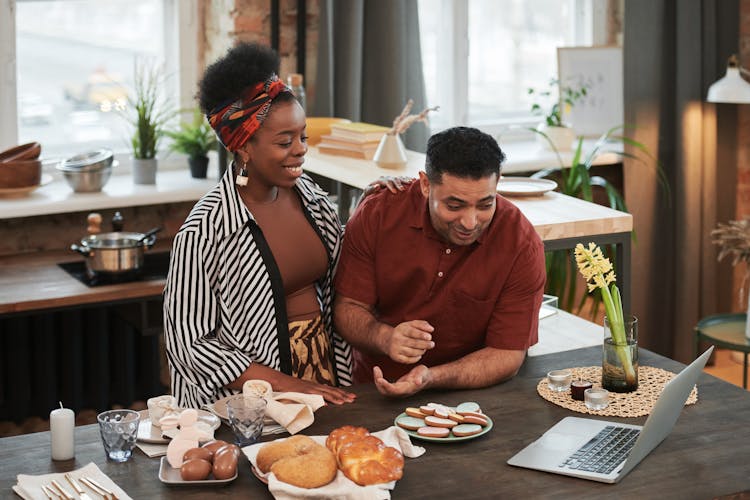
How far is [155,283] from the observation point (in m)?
4.12

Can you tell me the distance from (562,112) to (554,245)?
8.25 feet

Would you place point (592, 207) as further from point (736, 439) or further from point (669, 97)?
point (669, 97)

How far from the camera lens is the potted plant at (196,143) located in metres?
4.76

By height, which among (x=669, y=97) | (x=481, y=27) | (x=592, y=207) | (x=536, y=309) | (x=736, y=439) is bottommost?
(x=736, y=439)

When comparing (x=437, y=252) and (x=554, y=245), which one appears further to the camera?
(x=554, y=245)

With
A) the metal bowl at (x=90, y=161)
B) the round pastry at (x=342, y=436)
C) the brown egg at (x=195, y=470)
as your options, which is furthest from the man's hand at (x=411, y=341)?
the metal bowl at (x=90, y=161)

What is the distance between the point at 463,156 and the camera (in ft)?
8.20

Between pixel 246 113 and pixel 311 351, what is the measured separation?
0.60m

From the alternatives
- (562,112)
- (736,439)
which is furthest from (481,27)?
(736,439)

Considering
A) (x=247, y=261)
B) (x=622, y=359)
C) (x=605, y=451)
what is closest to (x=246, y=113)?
(x=247, y=261)

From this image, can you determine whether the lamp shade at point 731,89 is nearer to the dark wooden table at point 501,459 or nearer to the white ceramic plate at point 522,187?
the white ceramic plate at point 522,187

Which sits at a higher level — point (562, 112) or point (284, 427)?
point (562, 112)

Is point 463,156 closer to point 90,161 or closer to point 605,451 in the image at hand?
point 605,451

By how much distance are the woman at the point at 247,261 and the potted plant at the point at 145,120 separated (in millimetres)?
1900
